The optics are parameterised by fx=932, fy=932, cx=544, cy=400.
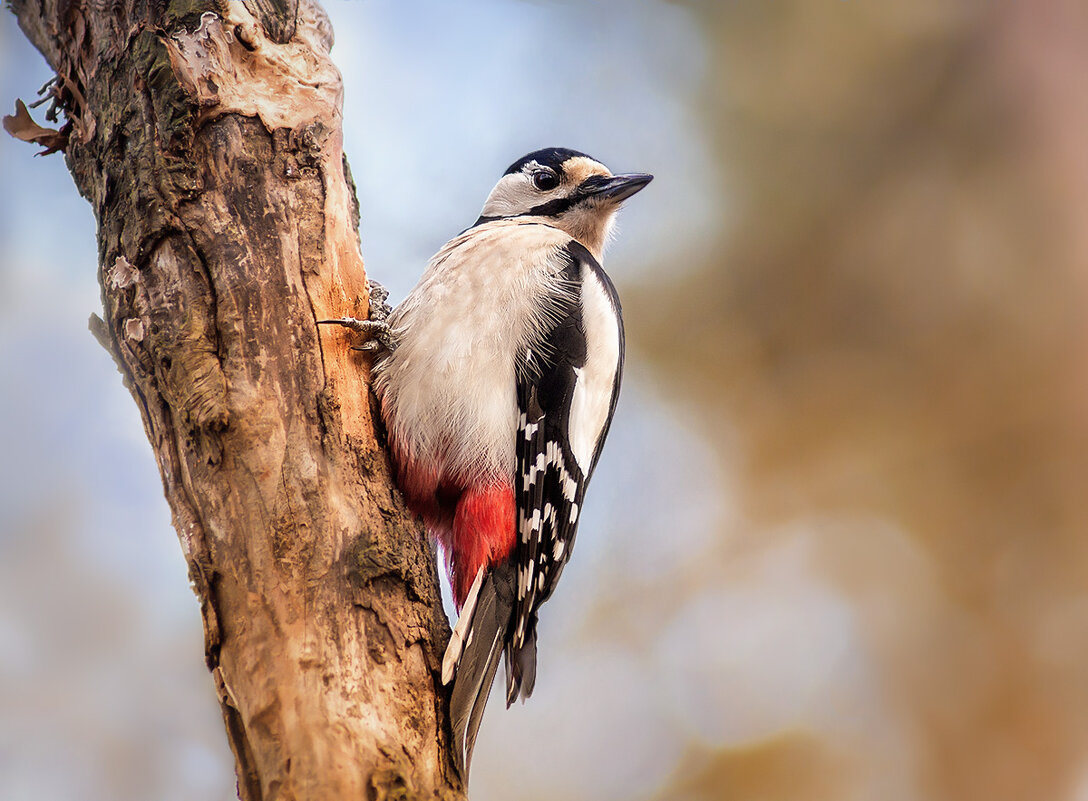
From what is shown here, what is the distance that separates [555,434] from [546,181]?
1.24 metres

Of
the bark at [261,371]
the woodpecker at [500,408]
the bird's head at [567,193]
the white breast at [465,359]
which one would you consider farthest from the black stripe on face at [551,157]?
the bark at [261,371]

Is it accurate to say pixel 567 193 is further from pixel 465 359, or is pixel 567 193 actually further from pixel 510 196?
pixel 465 359

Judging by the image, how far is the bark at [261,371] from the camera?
5.47 ft

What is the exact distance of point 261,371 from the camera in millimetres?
1919

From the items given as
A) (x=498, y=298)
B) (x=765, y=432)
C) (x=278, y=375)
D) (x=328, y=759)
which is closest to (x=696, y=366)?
(x=765, y=432)

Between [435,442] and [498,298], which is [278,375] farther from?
[498,298]

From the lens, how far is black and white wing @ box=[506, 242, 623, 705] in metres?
2.22

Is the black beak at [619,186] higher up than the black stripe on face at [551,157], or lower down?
lower down

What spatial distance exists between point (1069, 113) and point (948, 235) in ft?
2.55

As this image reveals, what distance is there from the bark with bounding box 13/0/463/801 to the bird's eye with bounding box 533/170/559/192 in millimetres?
1071

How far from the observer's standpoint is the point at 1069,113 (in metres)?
4.52

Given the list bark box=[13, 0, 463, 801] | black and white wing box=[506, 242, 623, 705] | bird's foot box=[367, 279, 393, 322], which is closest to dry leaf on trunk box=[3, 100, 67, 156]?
bark box=[13, 0, 463, 801]

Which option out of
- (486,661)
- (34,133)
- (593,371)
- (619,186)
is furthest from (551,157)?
(486,661)

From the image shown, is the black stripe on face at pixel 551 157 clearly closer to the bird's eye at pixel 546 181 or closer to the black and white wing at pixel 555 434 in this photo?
the bird's eye at pixel 546 181
